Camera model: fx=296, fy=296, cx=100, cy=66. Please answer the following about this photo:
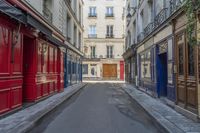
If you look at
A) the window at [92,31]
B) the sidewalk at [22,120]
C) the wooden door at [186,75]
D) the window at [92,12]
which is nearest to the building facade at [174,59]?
the wooden door at [186,75]

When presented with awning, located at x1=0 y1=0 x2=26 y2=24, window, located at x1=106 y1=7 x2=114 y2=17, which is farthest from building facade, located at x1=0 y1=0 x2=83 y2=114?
window, located at x1=106 y1=7 x2=114 y2=17

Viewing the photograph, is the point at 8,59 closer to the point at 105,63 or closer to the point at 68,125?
the point at 68,125

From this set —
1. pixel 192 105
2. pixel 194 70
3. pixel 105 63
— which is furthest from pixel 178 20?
pixel 105 63

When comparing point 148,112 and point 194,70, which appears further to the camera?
point 148,112

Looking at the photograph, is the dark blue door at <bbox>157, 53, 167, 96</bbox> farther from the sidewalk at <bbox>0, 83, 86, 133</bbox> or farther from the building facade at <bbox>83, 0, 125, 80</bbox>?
the building facade at <bbox>83, 0, 125, 80</bbox>

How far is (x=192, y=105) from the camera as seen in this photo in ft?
29.7

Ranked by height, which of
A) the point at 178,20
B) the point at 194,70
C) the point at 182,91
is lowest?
the point at 182,91

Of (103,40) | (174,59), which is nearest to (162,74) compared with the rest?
(174,59)

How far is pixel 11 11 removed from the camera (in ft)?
28.3

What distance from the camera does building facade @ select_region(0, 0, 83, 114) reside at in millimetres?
9031

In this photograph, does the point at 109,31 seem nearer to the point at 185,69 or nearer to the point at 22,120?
the point at 185,69

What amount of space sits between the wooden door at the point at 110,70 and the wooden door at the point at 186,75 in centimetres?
4101

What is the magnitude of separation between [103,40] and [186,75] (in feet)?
142

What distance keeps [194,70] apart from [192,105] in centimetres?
109
